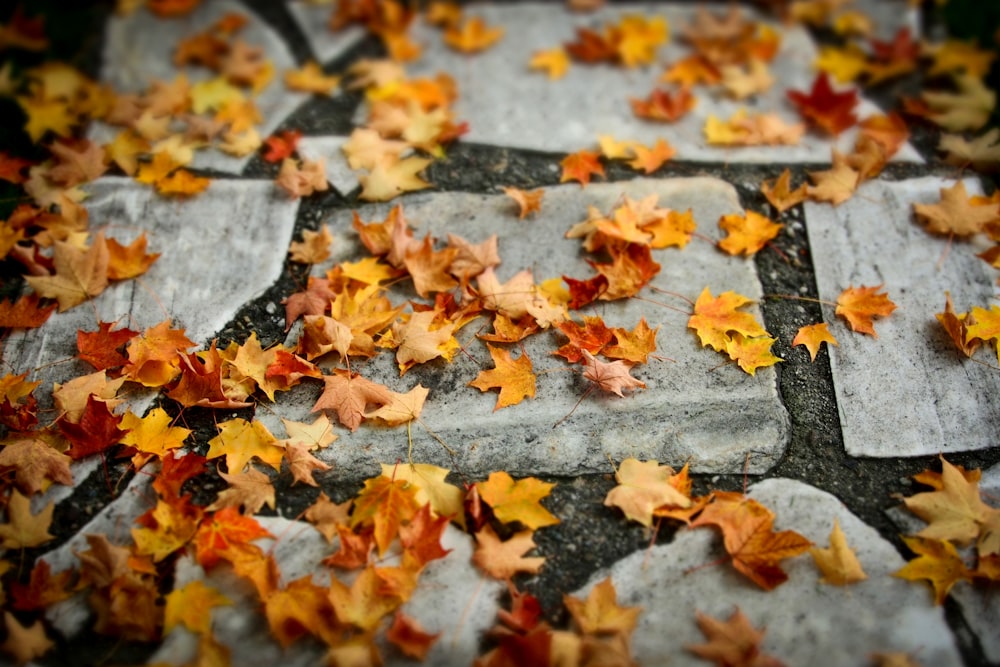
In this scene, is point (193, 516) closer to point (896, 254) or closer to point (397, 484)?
point (397, 484)

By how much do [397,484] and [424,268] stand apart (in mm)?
644

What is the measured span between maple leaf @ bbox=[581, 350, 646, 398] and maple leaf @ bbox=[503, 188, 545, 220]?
55 cm

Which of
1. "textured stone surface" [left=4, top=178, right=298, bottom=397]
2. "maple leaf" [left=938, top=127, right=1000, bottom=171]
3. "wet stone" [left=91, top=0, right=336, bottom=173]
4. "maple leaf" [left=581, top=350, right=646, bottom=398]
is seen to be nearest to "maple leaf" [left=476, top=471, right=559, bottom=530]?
"maple leaf" [left=581, top=350, right=646, bottom=398]

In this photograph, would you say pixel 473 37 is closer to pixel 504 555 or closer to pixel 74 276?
pixel 74 276

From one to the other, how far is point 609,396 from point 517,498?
1.19 ft

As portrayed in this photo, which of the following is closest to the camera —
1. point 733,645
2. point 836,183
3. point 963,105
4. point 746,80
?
point 733,645

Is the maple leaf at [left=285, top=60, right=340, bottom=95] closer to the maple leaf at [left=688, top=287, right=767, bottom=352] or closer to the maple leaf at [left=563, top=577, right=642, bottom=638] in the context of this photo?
the maple leaf at [left=688, top=287, right=767, bottom=352]

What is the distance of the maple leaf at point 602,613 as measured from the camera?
1.64m

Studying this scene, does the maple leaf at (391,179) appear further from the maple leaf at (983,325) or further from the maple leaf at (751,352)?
the maple leaf at (983,325)

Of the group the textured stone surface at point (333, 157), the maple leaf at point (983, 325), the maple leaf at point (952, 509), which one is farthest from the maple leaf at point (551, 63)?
the maple leaf at point (952, 509)

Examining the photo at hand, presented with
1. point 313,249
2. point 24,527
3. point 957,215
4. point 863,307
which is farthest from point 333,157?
point 957,215

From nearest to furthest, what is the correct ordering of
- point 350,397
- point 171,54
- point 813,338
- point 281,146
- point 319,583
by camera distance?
point 319,583
point 350,397
point 813,338
point 281,146
point 171,54

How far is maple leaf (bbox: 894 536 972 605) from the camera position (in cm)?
168

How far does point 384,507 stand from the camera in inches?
→ 70.1
